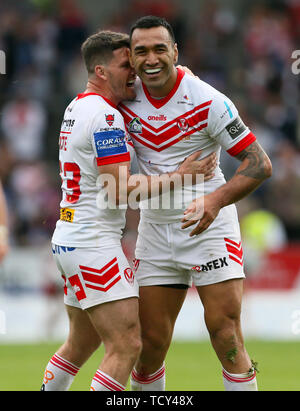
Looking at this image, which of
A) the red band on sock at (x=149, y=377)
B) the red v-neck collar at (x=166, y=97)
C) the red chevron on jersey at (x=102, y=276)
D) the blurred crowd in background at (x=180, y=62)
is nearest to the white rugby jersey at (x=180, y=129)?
the red v-neck collar at (x=166, y=97)

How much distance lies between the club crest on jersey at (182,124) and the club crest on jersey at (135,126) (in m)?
0.29

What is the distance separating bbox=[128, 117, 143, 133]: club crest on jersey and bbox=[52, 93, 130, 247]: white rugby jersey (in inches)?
11.5

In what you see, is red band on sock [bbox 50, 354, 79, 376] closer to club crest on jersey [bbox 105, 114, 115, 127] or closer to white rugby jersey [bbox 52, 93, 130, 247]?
white rugby jersey [bbox 52, 93, 130, 247]

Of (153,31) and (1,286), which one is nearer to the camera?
(153,31)

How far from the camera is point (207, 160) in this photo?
6176mm

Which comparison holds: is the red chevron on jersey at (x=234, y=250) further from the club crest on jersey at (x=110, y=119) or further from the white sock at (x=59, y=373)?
the white sock at (x=59, y=373)

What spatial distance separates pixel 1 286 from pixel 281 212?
4932 millimetres

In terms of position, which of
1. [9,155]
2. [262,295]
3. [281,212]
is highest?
[9,155]

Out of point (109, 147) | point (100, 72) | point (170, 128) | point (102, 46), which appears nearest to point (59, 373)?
point (109, 147)

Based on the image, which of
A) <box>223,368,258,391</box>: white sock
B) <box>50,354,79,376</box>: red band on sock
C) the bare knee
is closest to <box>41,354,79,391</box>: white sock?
<box>50,354,79,376</box>: red band on sock

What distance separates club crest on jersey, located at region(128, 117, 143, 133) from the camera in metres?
6.24
